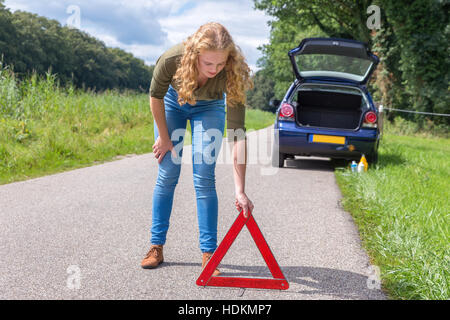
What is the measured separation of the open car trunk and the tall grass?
6.01 ft

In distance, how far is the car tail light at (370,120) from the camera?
7.45 meters

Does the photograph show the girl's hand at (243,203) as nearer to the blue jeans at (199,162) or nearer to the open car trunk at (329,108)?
the blue jeans at (199,162)

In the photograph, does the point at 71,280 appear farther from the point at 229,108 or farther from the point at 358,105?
the point at 358,105

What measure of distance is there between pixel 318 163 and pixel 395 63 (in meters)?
16.5

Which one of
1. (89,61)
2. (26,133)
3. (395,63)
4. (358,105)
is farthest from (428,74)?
(89,61)

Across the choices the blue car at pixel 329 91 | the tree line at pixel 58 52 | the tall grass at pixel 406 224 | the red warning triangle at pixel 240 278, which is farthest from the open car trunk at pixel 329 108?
the tree line at pixel 58 52

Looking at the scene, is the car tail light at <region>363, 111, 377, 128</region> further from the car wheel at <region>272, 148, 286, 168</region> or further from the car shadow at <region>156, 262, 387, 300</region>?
the car shadow at <region>156, 262, 387, 300</region>

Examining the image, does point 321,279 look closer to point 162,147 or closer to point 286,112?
point 162,147

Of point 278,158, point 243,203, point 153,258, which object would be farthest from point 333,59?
point 153,258

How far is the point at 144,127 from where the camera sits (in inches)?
523

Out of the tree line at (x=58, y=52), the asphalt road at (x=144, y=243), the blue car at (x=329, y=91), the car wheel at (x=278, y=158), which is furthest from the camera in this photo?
the tree line at (x=58, y=52)

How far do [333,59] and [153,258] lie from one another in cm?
596

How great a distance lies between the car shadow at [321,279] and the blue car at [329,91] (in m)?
4.55

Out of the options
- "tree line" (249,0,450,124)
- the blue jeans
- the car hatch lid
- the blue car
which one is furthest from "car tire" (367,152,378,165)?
"tree line" (249,0,450,124)
